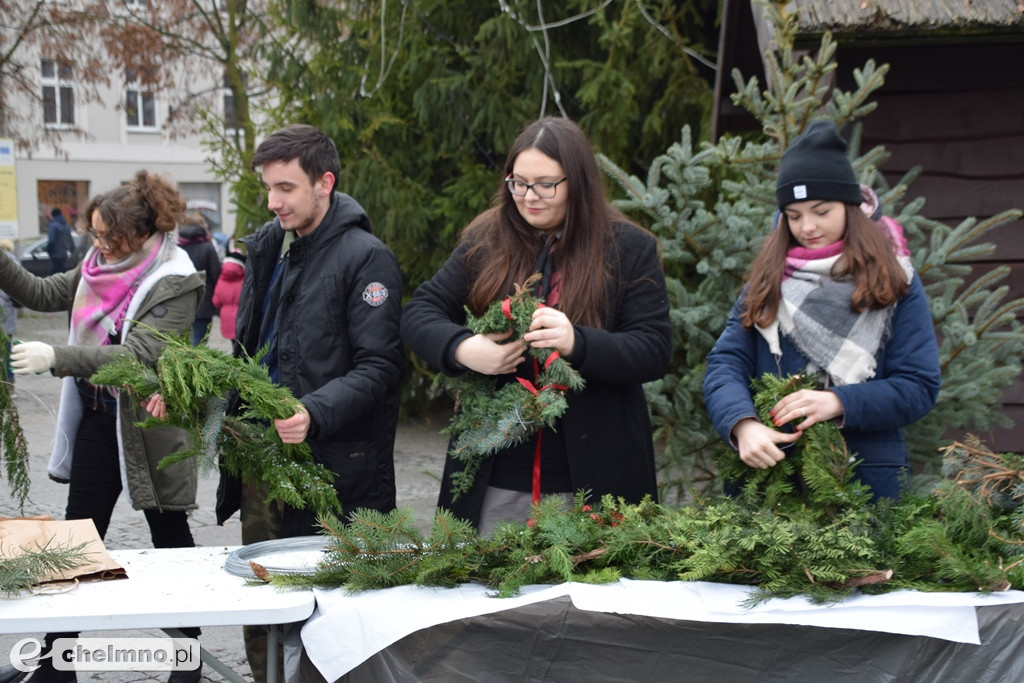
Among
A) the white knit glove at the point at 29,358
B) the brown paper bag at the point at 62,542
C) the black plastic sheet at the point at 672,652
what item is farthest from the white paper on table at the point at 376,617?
the white knit glove at the point at 29,358

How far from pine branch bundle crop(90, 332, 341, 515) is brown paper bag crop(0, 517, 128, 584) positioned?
258mm

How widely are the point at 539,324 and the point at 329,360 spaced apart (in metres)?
0.79

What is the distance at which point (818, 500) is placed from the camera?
7.72ft

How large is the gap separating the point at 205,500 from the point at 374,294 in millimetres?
4701

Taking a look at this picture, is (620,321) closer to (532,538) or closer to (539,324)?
(539,324)

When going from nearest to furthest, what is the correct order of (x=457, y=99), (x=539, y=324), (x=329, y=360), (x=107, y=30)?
(x=539, y=324) < (x=329, y=360) < (x=457, y=99) < (x=107, y=30)

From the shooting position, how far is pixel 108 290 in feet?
12.0

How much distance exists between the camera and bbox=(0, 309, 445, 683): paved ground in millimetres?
4305

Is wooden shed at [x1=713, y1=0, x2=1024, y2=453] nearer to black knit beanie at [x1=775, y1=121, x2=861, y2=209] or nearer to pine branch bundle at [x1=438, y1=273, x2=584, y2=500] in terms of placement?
black knit beanie at [x1=775, y1=121, x2=861, y2=209]

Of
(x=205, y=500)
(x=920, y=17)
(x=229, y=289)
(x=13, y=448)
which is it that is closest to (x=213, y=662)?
(x=13, y=448)

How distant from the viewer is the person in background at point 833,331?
2.50 metres

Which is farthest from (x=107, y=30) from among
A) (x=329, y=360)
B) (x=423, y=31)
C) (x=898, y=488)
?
(x=898, y=488)

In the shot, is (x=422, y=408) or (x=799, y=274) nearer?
(x=799, y=274)

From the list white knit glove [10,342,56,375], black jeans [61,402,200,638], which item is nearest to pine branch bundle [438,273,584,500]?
white knit glove [10,342,56,375]
